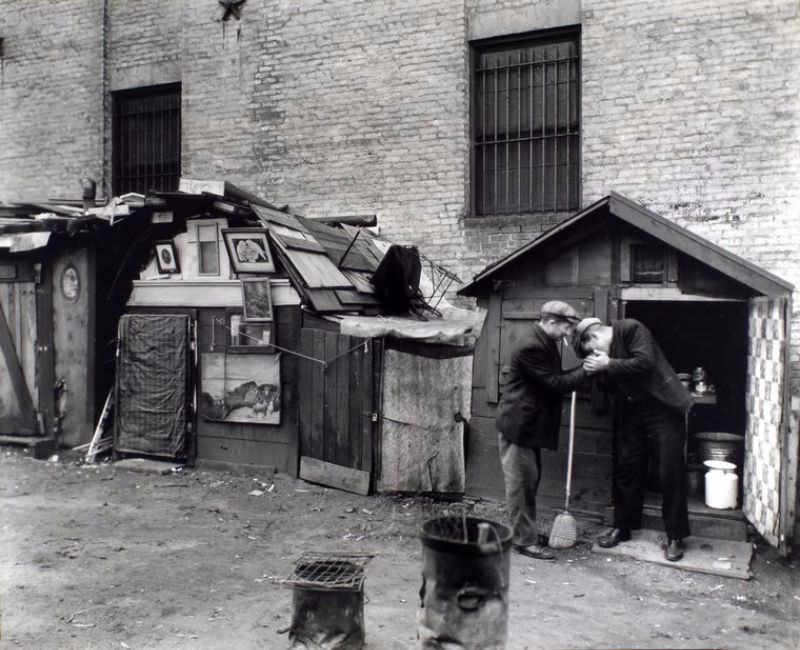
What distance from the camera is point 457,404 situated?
321 inches

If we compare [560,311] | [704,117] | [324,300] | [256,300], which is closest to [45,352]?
[256,300]

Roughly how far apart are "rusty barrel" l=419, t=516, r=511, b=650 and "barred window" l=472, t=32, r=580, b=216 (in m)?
6.75

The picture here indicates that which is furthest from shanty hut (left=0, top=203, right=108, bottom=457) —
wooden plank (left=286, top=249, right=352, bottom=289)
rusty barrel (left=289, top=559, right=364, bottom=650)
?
rusty barrel (left=289, top=559, right=364, bottom=650)

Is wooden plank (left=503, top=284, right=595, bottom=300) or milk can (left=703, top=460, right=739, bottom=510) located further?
wooden plank (left=503, top=284, right=595, bottom=300)

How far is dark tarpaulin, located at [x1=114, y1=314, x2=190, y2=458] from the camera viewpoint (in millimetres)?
9664

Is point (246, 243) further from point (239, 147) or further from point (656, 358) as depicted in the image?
point (656, 358)

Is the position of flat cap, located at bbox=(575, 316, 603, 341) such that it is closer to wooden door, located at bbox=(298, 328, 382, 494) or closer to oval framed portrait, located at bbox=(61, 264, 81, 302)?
wooden door, located at bbox=(298, 328, 382, 494)

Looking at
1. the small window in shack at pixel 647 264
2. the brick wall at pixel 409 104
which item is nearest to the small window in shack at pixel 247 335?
the brick wall at pixel 409 104

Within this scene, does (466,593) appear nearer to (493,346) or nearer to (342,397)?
(493,346)

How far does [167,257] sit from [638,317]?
6477 mm

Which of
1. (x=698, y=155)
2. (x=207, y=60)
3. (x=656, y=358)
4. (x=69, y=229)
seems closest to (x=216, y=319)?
(x=69, y=229)

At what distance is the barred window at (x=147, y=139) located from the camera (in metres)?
12.5

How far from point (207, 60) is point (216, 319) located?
5.10 metres

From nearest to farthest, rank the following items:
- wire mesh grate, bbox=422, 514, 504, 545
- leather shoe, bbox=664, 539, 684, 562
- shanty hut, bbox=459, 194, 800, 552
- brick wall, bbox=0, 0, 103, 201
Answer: wire mesh grate, bbox=422, 514, 504, 545, shanty hut, bbox=459, 194, 800, 552, leather shoe, bbox=664, 539, 684, 562, brick wall, bbox=0, 0, 103, 201
